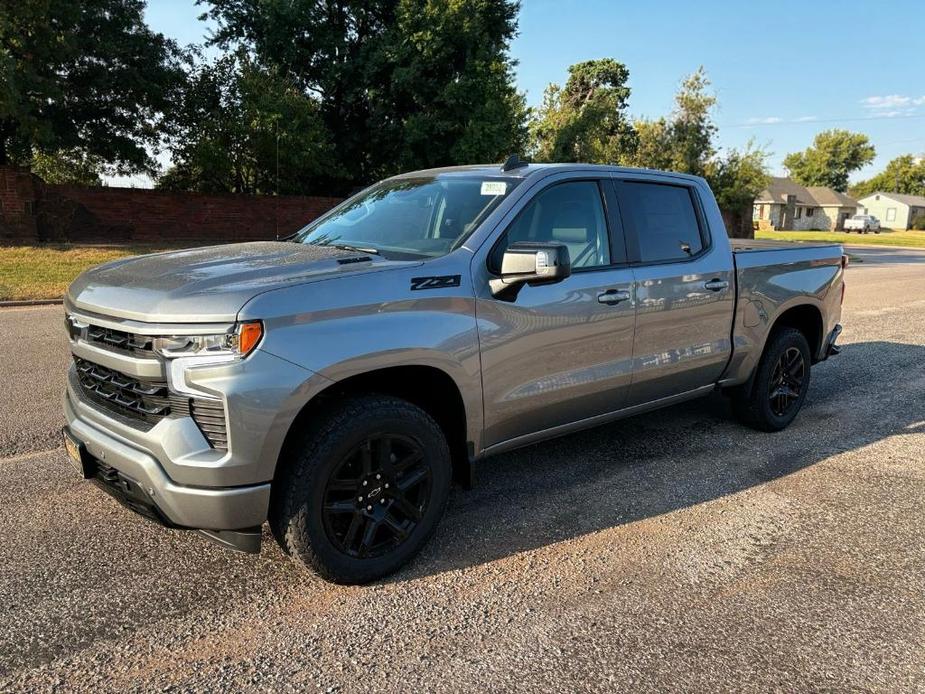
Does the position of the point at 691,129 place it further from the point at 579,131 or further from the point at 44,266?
the point at 44,266

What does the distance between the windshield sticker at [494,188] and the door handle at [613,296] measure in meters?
0.80

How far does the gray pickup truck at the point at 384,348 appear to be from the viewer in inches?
107

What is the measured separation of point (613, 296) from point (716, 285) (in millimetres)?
1091

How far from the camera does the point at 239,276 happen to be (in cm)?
299

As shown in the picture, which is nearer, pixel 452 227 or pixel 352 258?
pixel 352 258

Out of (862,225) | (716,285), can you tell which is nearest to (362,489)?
(716,285)

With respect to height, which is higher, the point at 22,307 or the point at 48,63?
the point at 48,63

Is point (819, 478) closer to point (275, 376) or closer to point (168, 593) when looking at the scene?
point (275, 376)

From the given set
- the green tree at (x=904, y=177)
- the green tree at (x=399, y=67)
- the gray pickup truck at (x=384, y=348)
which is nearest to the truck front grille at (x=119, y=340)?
the gray pickup truck at (x=384, y=348)

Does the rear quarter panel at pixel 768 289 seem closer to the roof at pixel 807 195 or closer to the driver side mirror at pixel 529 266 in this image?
the driver side mirror at pixel 529 266

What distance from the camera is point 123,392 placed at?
2.97 metres

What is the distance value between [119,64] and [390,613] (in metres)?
20.3

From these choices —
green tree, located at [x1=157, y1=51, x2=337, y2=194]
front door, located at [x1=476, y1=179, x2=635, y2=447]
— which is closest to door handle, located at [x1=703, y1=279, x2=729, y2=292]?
front door, located at [x1=476, y1=179, x2=635, y2=447]

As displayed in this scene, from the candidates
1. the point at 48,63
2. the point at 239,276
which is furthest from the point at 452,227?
the point at 48,63
